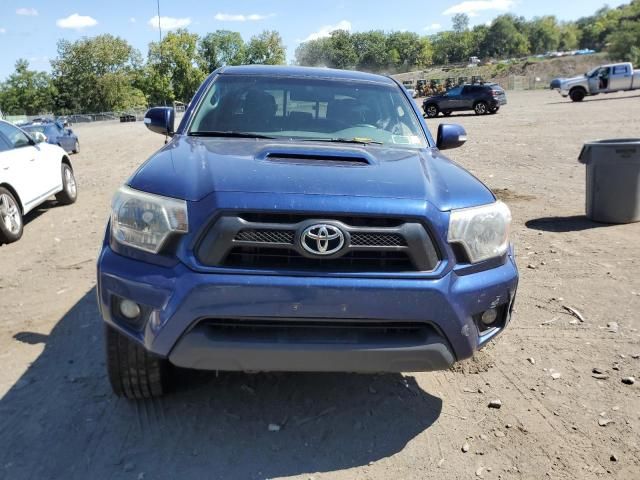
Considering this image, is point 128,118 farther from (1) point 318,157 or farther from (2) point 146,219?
(2) point 146,219

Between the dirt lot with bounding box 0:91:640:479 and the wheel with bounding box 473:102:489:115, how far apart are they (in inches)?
1134

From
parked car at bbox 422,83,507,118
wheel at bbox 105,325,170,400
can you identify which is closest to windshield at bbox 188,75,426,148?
wheel at bbox 105,325,170,400

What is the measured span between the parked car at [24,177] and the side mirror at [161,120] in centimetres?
386

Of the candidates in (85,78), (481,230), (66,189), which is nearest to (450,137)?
(481,230)

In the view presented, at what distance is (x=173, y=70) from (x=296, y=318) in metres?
120

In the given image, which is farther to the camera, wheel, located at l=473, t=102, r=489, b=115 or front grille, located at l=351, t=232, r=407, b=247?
wheel, located at l=473, t=102, r=489, b=115

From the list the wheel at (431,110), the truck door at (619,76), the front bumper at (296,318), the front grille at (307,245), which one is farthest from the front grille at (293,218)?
the truck door at (619,76)

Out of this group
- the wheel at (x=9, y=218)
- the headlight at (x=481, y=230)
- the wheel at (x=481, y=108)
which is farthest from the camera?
the wheel at (x=481, y=108)

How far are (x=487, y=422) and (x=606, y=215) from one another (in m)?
5.01

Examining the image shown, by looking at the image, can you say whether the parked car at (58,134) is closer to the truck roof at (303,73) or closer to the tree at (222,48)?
the truck roof at (303,73)

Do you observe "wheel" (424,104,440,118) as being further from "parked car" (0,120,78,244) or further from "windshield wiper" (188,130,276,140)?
"windshield wiper" (188,130,276,140)

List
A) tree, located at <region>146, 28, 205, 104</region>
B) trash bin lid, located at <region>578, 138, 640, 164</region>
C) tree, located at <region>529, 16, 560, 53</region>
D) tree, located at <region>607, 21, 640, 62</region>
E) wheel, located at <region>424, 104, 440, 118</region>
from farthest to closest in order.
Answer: tree, located at <region>529, 16, 560, 53</region> < tree, located at <region>146, 28, 205, 104</region> < tree, located at <region>607, 21, 640, 62</region> < wheel, located at <region>424, 104, 440, 118</region> < trash bin lid, located at <region>578, 138, 640, 164</region>

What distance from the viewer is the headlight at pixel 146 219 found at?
2.66 meters

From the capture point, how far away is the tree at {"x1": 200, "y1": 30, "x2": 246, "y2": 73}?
414ft
